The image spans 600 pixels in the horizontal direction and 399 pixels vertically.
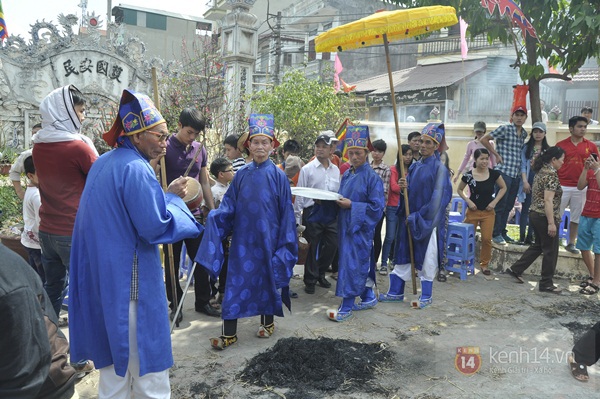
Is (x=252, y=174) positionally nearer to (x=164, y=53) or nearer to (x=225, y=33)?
(x=225, y=33)

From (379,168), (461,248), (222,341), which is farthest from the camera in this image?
(379,168)

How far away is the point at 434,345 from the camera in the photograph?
4758mm

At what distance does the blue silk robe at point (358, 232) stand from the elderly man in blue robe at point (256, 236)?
90 centimetres

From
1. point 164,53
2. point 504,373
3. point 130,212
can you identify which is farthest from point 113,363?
point 164,53

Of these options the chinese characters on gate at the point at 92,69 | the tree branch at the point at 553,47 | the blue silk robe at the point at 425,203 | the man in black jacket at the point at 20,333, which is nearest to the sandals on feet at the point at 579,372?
the blue silk robe at the point at 425,203

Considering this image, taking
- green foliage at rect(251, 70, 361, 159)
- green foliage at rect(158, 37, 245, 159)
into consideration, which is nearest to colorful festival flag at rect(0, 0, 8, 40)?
green foliage at rect(158, 37, 245, 159)

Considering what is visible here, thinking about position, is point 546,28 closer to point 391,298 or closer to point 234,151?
point 391,298

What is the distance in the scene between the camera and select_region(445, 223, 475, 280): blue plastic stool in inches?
283

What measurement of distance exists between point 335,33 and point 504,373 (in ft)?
12.9

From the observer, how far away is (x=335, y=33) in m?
5.71

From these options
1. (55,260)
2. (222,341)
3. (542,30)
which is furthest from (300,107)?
(55,260)

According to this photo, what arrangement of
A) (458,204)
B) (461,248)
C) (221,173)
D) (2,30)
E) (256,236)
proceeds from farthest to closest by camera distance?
(2,30)
(458,204)
(461,248)
(221,173)
(256,236)

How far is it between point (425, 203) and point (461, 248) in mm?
1762

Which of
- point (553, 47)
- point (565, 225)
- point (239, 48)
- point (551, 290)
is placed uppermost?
point (239, 48)
